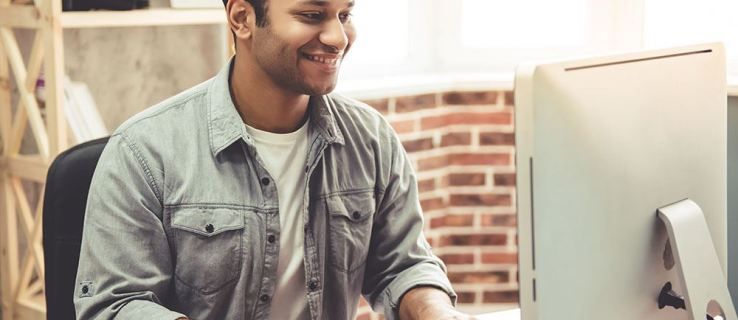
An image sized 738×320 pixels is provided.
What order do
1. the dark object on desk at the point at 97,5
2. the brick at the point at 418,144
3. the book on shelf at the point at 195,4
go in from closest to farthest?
the dark object on desk at the point at 97,5
the book on shelf at the point at 195,4
the brick at the point at 418,144

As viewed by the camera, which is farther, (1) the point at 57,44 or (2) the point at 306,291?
(1) the point at 57,44

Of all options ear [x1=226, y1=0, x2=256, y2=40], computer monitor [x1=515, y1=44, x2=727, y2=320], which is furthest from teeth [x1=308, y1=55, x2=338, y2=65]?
computer monitor [x1=515, y1=44, x2=727, y2=320]

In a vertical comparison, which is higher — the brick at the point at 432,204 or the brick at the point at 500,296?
the brick at the point at 432,204

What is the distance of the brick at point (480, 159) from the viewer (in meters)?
3.33

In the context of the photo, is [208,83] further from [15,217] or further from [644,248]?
[15,217]

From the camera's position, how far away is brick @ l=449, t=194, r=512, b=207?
3.36 metres

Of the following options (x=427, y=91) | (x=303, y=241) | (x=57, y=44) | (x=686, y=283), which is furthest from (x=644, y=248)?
(x=427, y=91)

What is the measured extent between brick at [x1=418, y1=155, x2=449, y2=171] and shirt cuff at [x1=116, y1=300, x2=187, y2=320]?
6.05ft

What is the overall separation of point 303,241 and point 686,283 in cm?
63

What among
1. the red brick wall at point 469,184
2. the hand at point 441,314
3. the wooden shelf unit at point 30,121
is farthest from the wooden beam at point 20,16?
the red brick wall at point 469,184

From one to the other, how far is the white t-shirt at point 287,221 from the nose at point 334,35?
19 centimetres

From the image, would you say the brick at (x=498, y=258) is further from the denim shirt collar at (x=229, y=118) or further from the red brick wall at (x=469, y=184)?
the denim shirt collar at (x=229, y=118)

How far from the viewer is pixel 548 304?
1207 millimetres

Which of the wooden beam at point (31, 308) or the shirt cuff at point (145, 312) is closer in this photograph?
the shirt cuff at point (145, 312)
